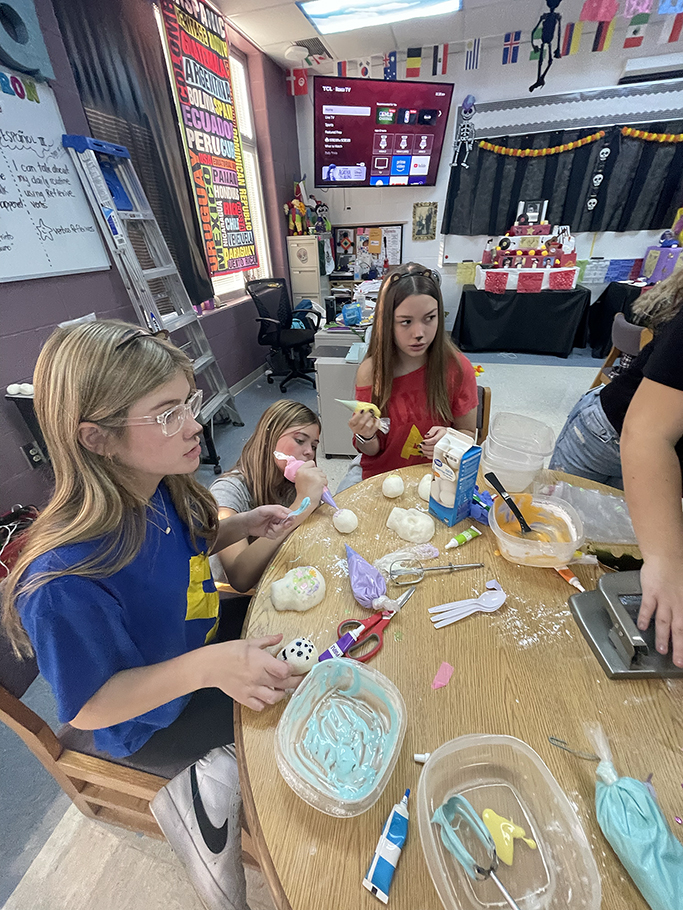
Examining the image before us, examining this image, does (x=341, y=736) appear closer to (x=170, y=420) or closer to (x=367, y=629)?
(x=367, y=629)

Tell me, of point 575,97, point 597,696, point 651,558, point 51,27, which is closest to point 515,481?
point 651,558

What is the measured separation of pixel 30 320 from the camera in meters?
2.16

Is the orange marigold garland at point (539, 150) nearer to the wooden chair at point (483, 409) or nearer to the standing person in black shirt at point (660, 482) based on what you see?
the wooden chair at point (483, 409)

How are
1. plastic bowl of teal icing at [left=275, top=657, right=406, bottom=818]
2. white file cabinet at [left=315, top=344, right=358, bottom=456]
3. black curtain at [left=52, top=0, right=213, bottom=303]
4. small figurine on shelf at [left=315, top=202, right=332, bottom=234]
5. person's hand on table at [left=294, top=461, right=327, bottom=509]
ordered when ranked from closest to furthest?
plastic bowl of teal icing at [left=275, top=657, right=406, bottom=818], person's hand on table at [left=294, top=461, right=327, bottom=509], black curtain at [left=52, top=0, right=213, bottom=303], white file cabinet at [left=315, top=344, right=358, bottom=456], small figurine on shelf at [left=315, top=202, right=332, bottom=234]

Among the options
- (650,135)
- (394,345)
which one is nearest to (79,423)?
(394,345)

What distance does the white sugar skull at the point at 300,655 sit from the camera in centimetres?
68

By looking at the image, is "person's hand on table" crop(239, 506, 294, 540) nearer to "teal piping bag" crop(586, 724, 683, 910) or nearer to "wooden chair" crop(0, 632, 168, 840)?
"wooden chair" crop(0, 632, 168, 840)

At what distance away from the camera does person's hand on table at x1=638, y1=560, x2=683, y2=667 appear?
0.64m

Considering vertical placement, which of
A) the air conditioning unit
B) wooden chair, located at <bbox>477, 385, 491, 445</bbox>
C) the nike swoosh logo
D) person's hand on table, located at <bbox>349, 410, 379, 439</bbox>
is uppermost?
the air conditioning unit

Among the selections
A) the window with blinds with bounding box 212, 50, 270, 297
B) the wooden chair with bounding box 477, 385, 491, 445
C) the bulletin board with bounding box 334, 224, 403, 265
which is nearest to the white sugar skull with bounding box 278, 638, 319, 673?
the wooden chair with bounding box 477, 385, 491, 445

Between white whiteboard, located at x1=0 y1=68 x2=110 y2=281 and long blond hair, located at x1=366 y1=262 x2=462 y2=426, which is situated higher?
white whiteboard, located at x1=0 y1=68 x2=110 y2=281

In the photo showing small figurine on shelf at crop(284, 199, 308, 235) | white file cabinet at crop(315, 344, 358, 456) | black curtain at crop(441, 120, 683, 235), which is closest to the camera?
white file cabinet at crop(315, 344, 358, 456)

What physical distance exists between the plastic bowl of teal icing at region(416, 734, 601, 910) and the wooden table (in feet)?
0.07

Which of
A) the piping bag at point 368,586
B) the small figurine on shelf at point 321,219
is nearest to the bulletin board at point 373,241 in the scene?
the small figurine on shelf at point 321,219
